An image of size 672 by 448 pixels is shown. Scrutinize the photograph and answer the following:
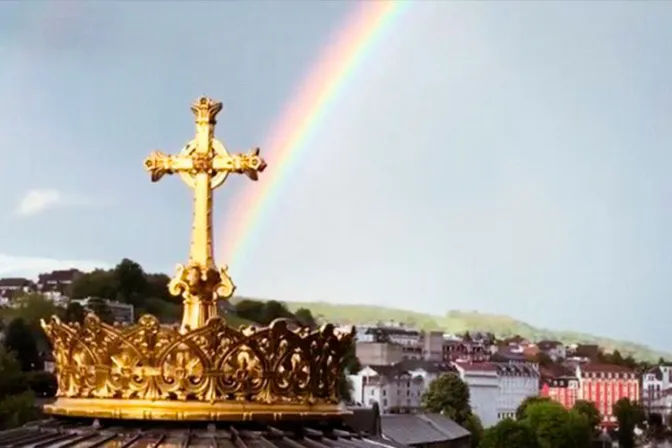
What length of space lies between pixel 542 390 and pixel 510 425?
33.3 m

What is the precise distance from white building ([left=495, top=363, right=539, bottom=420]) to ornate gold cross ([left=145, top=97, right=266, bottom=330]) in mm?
69460

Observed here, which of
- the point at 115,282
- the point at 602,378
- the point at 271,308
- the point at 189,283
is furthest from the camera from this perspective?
the point at 602,378

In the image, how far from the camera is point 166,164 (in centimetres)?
364

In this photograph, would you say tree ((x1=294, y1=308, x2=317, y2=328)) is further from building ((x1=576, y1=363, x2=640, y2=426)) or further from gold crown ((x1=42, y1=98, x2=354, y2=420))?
building ((x1=576, y1=363, x2=640, y2=426))

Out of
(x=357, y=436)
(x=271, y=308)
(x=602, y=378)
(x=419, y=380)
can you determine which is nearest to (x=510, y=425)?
(x=271, y=308)

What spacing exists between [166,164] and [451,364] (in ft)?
238

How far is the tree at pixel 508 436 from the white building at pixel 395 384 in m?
12.7

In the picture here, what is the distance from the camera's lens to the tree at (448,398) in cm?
5212

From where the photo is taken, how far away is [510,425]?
150ft

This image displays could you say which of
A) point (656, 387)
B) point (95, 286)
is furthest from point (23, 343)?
point (656, 387)

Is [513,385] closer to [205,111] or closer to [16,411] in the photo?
[16,411]

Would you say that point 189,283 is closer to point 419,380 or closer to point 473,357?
point 419,380

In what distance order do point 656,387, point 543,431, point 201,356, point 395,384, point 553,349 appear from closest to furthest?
point 201,356 → point 543,431 → point 395,384 → point 656,387 → point 553,349

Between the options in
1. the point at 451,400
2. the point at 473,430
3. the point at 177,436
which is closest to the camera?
the point at 177,436
